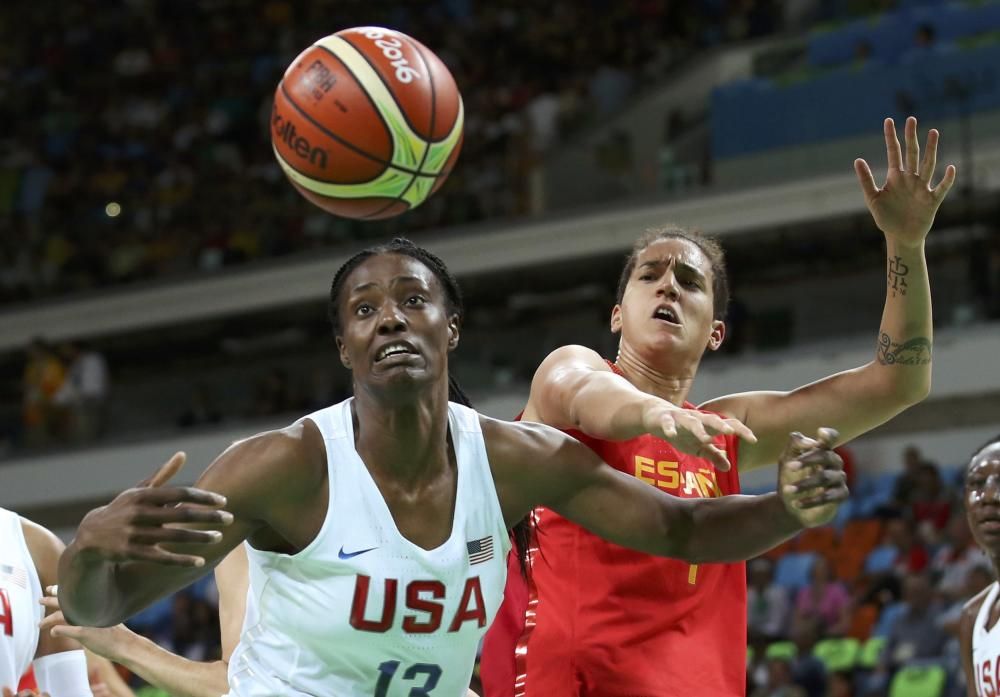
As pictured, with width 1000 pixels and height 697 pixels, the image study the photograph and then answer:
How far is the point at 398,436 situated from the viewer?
12.0 feet

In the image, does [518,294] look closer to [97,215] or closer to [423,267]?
[97,215]

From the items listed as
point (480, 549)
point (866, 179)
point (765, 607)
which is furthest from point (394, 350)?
point (765, 607)

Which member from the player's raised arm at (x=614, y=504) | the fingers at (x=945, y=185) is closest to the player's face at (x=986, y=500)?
the fingers at (x=945, y=185)

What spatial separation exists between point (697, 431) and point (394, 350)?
2.34ft

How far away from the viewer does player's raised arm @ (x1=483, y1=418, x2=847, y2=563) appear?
3.71 m

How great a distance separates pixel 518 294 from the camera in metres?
15.5

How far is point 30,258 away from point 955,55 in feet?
33.7

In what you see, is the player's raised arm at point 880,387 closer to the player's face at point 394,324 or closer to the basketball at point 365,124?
the player's face at point 394,324

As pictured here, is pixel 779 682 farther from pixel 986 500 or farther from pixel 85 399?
pixel 85 399

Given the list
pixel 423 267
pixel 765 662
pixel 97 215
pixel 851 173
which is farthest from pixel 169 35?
pixel 423 267

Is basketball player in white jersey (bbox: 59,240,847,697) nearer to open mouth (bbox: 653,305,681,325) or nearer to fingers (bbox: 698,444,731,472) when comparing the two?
fingers (bbox: 698,444,731,472)

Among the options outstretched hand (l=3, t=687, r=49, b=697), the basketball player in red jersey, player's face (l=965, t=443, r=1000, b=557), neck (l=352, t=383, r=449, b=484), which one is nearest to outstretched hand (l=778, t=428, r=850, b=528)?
the basketball player in red jersey

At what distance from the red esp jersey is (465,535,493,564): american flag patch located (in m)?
0.63

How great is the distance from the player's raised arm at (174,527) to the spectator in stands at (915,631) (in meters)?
6.38
